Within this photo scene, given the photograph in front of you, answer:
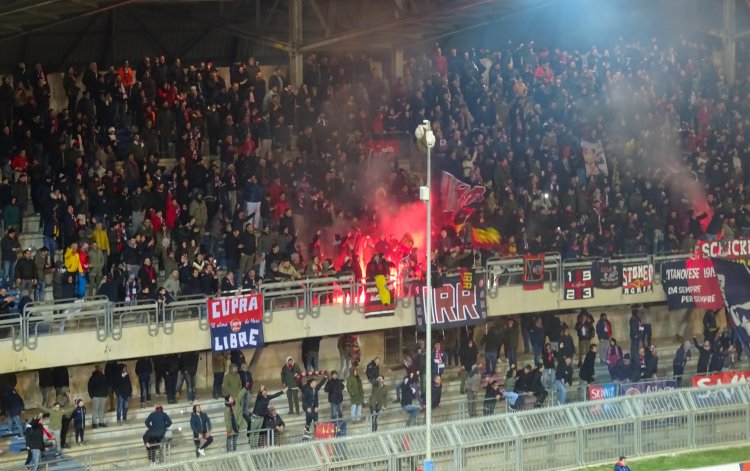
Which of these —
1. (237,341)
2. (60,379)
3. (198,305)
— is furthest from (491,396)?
(60,379)

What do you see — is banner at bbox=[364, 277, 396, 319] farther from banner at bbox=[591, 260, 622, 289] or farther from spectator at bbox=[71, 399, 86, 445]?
spectator at bbox=[71, 399, 86, 445]

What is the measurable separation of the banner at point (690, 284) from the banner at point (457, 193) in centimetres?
467

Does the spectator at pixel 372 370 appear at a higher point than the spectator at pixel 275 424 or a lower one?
higher

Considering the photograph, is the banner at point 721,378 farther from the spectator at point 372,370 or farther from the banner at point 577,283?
the spectator at point 372,370

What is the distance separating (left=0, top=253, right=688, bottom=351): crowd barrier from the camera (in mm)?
28953

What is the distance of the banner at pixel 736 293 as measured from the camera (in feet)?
107

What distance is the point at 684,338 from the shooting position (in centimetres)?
3969

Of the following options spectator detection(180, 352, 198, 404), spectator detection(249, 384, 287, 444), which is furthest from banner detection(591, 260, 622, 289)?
spectator detection(180, 352, 198, 404)

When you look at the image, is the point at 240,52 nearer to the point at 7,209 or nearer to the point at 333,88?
the point at 333,88

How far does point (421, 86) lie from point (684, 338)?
360 inches

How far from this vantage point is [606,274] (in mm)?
36250

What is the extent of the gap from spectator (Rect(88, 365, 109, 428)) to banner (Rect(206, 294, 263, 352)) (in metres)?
2.22

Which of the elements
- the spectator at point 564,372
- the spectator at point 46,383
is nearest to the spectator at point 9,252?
the spectator at point 46,383

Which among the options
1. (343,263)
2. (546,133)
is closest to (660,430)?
(343,263)
